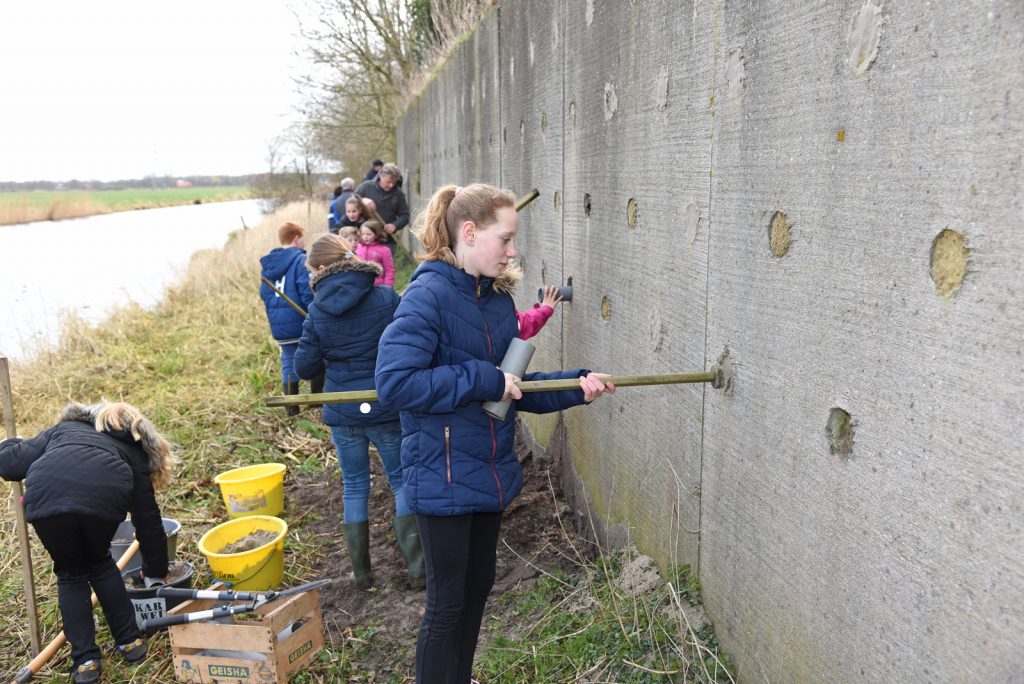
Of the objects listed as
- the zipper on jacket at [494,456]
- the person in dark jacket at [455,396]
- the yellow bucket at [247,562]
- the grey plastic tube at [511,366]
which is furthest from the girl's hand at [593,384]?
the yellow bucket at [247,562]

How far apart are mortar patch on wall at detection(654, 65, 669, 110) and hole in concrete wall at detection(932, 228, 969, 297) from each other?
1625 mm

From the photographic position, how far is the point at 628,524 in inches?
145

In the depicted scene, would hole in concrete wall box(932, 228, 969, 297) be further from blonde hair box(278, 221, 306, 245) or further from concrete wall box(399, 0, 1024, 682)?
blonde hair box(278, 221, 306, 245)

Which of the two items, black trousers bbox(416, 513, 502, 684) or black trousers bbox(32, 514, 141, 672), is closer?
black trousers bbox(416, 513, 502, 684)

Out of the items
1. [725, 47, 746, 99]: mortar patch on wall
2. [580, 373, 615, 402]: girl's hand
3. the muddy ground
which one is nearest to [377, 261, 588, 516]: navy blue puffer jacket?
[580, 373, 615, 402]: girl's hand

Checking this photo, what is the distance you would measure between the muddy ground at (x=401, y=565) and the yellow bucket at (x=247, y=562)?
32 centimetres

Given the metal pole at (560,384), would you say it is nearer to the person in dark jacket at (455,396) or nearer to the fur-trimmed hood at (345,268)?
the person in dark jacket at (455,396)

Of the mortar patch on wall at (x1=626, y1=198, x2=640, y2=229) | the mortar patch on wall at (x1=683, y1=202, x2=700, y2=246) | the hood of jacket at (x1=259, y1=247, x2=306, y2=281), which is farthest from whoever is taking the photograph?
the hood of jacket at (x1=259, y1=247, x2=306, y2=281)

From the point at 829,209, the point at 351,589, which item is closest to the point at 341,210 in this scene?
the point at 351,589

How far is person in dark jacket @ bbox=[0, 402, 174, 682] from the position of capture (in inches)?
143

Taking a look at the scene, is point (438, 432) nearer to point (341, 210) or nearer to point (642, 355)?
point (642, 355)

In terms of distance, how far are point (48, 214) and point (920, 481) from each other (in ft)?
96.2

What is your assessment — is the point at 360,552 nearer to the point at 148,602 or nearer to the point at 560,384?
the point at 148,602

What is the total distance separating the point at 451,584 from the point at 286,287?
4.71 metres
